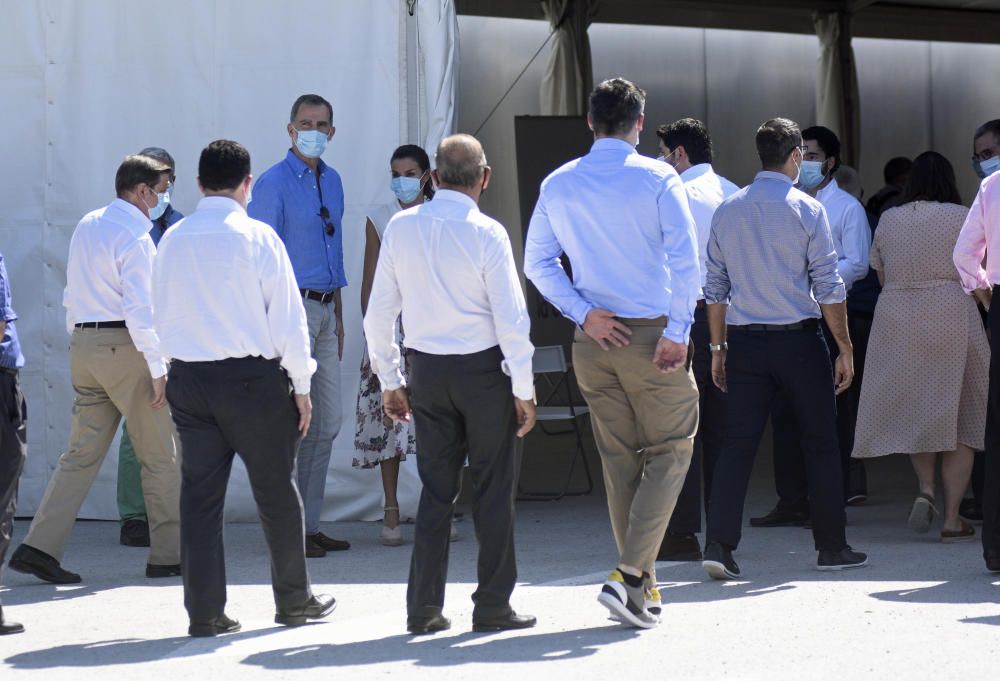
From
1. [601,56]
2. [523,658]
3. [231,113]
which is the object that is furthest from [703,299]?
[601,56]

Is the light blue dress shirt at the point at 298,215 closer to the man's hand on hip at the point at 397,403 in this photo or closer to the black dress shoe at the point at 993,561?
the man's hand on hip at the point at 397,403

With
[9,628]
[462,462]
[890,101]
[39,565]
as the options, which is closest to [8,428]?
[9,628]

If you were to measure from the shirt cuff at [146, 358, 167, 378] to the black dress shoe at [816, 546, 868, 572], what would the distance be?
2744 millimetres

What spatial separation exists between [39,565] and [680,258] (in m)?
2.99

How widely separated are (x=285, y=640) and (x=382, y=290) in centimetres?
117

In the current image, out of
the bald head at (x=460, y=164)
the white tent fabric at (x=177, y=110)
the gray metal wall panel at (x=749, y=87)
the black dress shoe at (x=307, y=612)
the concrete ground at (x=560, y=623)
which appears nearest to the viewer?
the concrete ground at (x=560, y=623)

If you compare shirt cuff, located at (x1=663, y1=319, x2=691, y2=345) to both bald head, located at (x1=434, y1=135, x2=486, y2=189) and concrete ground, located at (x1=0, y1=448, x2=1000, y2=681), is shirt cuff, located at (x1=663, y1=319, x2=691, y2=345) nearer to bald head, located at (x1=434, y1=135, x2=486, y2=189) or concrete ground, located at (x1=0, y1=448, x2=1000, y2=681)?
bald head, located at (x1=434, y1=135, x2=486, y2=189)

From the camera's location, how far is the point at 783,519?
270 inches

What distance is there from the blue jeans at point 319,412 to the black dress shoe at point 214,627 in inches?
65.7

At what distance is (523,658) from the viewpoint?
4145 mm

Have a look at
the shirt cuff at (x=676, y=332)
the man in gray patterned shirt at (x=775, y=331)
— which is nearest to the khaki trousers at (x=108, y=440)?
the man in gray patterned shirt at (x=775, y=331)

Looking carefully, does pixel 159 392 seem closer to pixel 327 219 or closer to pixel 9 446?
pixel 9 446

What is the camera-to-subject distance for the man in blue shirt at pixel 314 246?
628 centimetres

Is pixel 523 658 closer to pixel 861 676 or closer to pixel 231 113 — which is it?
pixel 861 676
